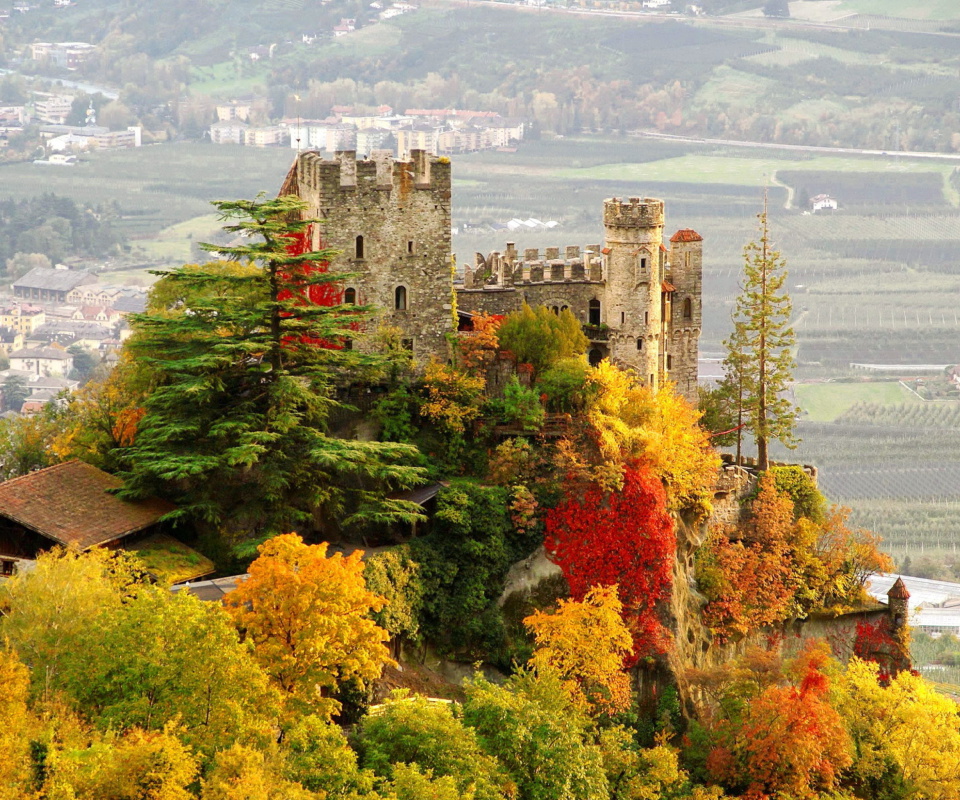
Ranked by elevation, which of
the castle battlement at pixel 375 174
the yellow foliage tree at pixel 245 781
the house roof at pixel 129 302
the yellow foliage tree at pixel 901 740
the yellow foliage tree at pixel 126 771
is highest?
the castle battlement at pixel 375 174

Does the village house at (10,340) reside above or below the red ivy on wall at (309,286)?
below

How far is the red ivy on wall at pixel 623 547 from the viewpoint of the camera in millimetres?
58812

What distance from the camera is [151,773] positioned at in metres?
40.1

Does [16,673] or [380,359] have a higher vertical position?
[380,359]

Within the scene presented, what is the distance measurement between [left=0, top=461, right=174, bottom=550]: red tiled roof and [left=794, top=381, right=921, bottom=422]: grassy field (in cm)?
10838

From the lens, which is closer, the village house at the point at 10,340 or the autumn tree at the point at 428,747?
the autumn tree at the point at 428,747

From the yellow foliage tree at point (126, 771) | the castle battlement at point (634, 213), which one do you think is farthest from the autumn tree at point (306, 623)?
the castle battlement at point (634, 213)

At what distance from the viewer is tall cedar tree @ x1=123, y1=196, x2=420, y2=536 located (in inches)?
2156

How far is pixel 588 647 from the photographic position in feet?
184

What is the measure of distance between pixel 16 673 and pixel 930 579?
10065cm

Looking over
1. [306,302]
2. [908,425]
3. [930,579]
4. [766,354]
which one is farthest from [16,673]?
[908,425]

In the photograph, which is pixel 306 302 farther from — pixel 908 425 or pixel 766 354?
pixel 908 425

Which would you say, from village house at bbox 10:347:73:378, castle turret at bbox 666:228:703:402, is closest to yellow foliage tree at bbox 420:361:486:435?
castle turret at bbox 666:228:703:402

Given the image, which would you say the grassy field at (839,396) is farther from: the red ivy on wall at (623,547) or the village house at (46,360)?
the red ivy on wall at (623,547)
